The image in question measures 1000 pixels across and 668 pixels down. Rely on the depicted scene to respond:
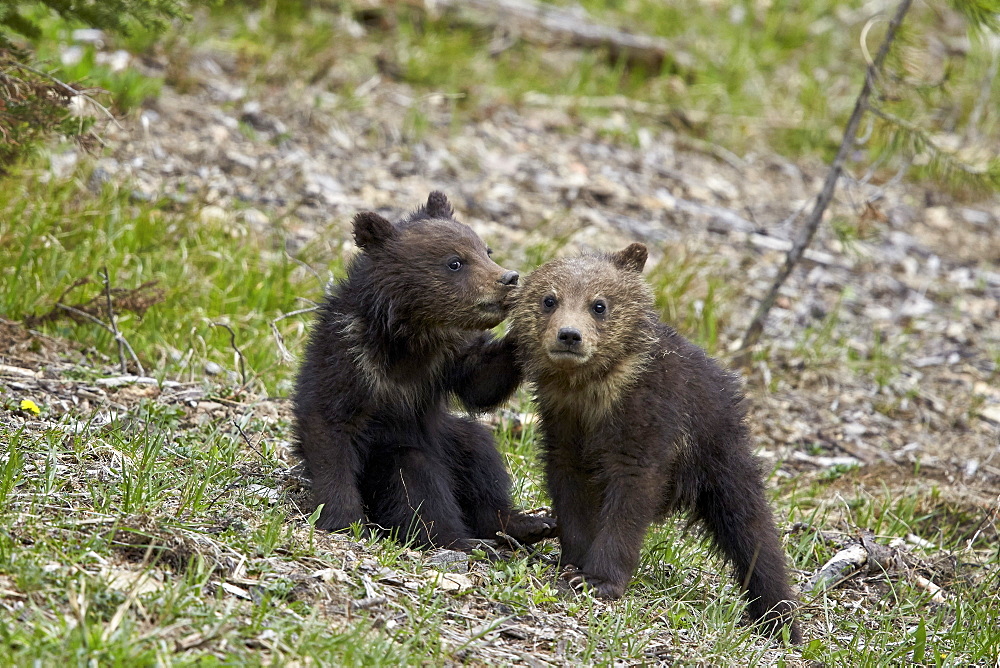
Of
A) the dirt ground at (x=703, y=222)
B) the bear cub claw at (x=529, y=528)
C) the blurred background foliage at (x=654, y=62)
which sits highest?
the blurred background foliage at (x=654, y=62)

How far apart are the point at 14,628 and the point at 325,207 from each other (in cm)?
596

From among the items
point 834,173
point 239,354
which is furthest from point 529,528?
point 834,173

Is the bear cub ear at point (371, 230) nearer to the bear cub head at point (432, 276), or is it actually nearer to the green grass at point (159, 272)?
the bear cub head at point (432, 276)

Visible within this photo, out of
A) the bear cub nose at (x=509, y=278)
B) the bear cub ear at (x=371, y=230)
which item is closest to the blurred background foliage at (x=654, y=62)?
the bear cub nose at (x=509, y=278)

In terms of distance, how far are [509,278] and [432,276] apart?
353 millimetres

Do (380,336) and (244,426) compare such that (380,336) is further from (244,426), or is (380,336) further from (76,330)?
(76,330)

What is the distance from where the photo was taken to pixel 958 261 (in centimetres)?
1113

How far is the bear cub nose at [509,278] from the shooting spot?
16.5ft

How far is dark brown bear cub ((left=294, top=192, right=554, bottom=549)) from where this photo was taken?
16.3ft

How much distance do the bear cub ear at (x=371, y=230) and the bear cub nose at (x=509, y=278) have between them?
574 mm

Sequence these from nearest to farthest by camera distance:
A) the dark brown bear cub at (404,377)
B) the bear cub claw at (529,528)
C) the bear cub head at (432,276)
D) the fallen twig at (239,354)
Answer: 1. the dark brown bear cub at (404,377)
2. the bear cub head at (432,276)
3. the bear cub claw at (529,528)
4. the fallen twig at (239,354)

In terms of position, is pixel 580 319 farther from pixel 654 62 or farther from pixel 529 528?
pixel 654 62

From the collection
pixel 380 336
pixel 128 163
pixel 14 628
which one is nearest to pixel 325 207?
pixel 128 163

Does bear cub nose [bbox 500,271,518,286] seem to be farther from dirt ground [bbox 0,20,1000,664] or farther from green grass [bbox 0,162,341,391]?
dirt ground [bbox 0,20,1000,664]
